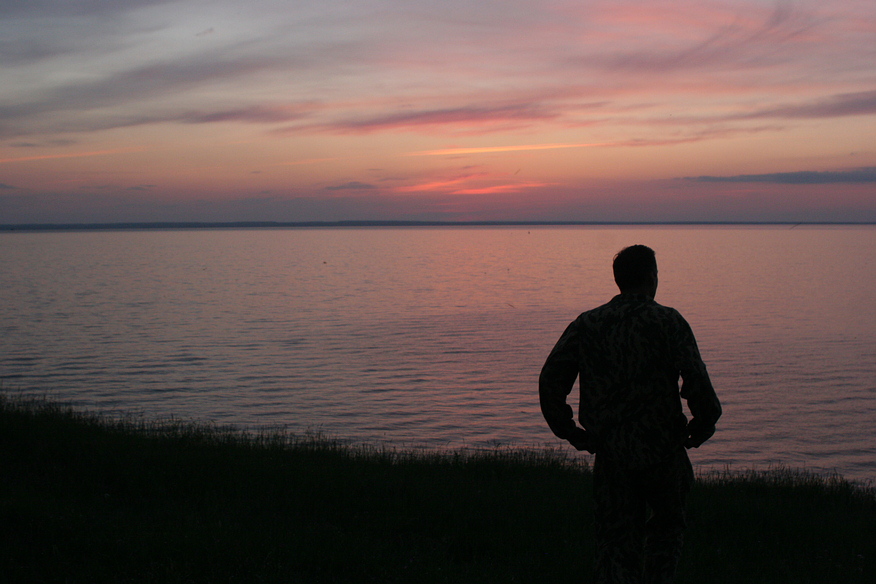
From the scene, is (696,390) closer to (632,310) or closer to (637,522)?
(632,310)

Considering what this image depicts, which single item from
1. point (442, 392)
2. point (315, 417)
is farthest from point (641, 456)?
point (442, 392)

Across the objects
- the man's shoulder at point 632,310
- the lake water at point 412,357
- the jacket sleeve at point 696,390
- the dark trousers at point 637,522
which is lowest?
the lake water at point 412,357

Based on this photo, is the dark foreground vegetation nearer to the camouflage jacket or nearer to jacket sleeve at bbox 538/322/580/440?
jacket sleeve at bbox 538/322/580/440

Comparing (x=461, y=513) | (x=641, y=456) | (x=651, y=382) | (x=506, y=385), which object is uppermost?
(x=651, y=382)

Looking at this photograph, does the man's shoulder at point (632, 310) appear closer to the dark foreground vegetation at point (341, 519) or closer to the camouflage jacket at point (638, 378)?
the camouflage jacket at point (638, 378)

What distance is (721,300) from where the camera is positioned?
44.7 metres

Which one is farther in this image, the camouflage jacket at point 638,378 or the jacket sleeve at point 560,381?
the jacket sleeve at point 560,381

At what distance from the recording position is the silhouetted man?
443cm

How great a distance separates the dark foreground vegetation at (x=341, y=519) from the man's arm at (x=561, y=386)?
2.13 meters

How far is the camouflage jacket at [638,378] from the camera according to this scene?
14.5 ft

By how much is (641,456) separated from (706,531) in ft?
14.2

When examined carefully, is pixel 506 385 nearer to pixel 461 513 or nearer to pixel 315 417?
pixel 315 417

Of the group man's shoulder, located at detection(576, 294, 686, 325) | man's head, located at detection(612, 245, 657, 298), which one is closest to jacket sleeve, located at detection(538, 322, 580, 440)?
man's shoulder, located at detection(576, 294, 686, 325)

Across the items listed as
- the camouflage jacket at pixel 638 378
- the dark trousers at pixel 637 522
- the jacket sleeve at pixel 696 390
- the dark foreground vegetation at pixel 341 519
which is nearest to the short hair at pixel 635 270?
the camouflage jacket at pixel 638 378
